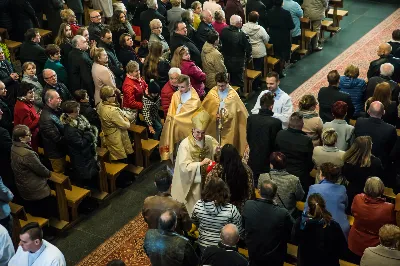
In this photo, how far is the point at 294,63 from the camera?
1355 centimetres

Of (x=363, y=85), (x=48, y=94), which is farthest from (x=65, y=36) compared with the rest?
(x=363, y=85)

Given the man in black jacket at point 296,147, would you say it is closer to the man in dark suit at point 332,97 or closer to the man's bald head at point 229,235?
the man in dark suit at point 332,97

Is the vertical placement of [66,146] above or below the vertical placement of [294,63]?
above

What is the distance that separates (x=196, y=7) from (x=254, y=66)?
58.2 inches

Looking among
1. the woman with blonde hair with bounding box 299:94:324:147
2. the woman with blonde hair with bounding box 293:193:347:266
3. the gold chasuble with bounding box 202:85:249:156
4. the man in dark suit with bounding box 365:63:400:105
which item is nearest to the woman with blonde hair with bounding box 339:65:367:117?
the man in dark suit with bounding box 365:63:400:105

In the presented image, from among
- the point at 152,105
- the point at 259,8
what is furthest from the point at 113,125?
the point at 259,8

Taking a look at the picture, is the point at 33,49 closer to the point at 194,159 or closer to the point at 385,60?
the point at 194,159

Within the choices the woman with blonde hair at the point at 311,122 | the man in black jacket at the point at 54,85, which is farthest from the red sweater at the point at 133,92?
the woman with blonde hair at the point at 311,122

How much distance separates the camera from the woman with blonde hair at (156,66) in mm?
10047

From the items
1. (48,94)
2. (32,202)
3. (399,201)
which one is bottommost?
(32,202)

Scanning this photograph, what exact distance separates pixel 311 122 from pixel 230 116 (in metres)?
1.30

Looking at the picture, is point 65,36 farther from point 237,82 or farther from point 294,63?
point 294,63

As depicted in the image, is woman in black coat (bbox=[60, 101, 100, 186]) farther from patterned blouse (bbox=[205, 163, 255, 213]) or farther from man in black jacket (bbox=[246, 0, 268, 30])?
man in black jacket (bbox=[246, 0, 268, 30])

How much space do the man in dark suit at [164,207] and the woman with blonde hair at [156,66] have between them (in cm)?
332
